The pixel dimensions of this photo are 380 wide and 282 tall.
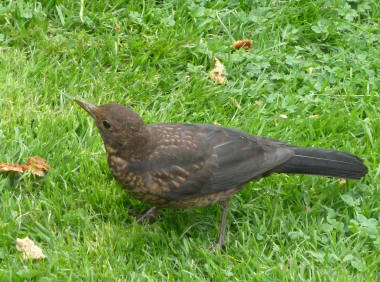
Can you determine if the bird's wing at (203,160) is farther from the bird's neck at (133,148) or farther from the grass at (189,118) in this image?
the grass at (189,118)

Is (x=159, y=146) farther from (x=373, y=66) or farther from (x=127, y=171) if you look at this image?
(x=373, y=66)

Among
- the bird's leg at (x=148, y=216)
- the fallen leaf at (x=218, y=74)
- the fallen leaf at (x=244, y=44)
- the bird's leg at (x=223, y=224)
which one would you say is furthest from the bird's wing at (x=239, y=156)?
the fallen leaf at (x=244, y=44)

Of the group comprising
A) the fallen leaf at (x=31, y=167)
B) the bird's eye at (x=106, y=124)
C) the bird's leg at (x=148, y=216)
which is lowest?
the bird's leg at (x=148, y=216)

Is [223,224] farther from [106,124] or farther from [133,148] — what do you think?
[106,124]

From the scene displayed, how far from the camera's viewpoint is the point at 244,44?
715cm

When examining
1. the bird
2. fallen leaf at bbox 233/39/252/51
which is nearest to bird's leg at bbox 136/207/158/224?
the bird

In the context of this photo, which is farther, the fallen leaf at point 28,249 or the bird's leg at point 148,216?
the bird's leg at point 148,216

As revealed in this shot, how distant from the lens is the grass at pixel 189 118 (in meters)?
5.34

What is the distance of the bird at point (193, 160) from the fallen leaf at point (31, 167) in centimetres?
58

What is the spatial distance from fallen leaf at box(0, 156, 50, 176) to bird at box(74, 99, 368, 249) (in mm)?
584

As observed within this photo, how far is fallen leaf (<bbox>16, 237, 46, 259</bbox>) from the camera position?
17.1ft

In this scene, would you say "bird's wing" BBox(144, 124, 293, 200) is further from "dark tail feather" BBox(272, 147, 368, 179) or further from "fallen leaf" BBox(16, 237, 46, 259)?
"fallen leaf" BBox(16, 237, 46, 259)

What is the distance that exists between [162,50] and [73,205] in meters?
1.83

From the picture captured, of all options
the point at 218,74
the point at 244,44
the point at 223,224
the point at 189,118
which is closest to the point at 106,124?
the point at 223,224
